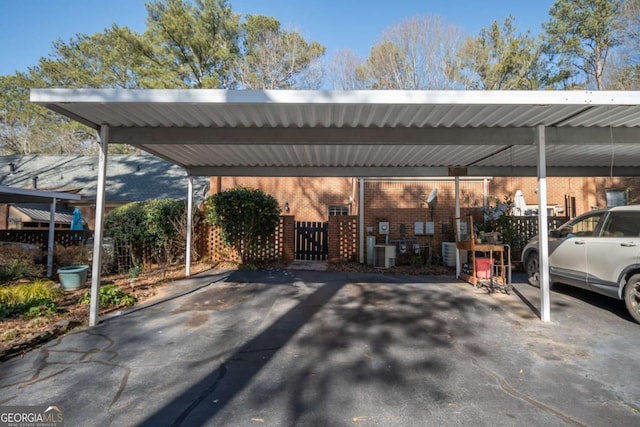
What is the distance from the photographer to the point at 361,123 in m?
→ 5.23

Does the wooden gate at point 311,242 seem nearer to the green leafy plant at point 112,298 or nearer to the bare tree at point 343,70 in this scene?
the green leafy plant at point 112,298

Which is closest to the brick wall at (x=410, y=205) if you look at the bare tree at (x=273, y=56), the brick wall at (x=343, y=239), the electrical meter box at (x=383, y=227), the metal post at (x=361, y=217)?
the electrical meter box at (x=383, y=227)

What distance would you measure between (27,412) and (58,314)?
3.09 metres

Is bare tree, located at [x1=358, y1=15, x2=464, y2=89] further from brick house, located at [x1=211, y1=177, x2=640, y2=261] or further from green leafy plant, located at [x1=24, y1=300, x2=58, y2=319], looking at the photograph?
green leafy plant, located at [x1=24, y1=300, x2=58, y2=319]

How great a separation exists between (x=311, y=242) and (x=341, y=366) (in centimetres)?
901

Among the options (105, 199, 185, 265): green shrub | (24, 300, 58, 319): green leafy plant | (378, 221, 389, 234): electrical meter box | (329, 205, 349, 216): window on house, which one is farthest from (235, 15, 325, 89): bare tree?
(24, 300, 58, 319): green leafy plant

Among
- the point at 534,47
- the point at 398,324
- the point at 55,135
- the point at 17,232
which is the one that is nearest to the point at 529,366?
the point at 398,324

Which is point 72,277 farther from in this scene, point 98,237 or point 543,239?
point 543,239

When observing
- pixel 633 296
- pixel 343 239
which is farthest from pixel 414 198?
pixel 633 296

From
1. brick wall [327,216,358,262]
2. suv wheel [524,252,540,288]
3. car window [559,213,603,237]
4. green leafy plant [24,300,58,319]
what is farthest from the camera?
brick wall [327,216,358,262]

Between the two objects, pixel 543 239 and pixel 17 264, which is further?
pixel 17 264

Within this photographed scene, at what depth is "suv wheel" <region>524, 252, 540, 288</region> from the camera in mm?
7602

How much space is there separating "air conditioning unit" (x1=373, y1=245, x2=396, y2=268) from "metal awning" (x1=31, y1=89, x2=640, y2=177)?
12.4 ft

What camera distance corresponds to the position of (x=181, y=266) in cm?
1020
